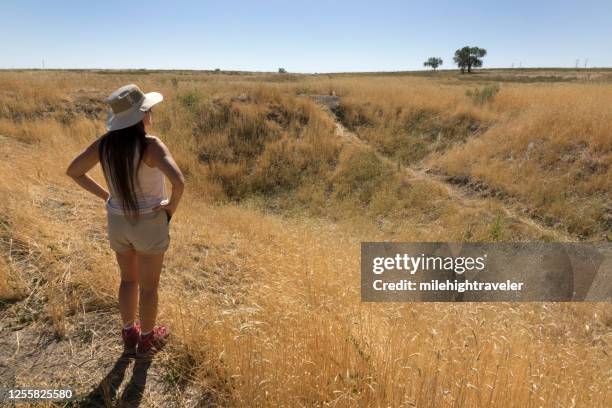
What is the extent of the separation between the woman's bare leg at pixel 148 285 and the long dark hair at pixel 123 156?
422 millimetres

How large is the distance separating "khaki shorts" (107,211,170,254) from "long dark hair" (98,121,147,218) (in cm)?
16

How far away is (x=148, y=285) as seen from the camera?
2.52 m

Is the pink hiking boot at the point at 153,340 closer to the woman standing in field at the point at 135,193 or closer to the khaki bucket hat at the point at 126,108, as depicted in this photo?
Result: the woman standing in field at the point at 135,193

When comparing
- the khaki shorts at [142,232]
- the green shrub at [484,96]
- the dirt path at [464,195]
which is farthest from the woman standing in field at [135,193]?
the green shrub at [484,96]

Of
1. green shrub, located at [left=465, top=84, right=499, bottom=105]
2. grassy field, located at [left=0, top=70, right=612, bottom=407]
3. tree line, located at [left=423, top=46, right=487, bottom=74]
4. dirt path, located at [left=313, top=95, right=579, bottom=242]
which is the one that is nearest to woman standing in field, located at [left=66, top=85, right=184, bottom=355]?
grassy field, located at [left=0, top=70, right=612, bottom=407]

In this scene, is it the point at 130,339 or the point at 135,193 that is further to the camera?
the point at 130,339

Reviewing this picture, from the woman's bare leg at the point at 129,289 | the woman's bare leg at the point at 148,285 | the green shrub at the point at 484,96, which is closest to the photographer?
the woman's bare leg at the point at 148,285

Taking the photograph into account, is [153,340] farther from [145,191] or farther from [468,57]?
[468,57]

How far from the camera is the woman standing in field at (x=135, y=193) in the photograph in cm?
217

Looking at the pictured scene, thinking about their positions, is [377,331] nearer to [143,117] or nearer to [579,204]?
[143,117]

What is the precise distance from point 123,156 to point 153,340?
1.37 meters

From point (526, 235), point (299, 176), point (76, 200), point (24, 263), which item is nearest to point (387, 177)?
point (299, 176)

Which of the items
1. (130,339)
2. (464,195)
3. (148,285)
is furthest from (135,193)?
(464,195)

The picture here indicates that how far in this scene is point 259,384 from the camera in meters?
2.18
